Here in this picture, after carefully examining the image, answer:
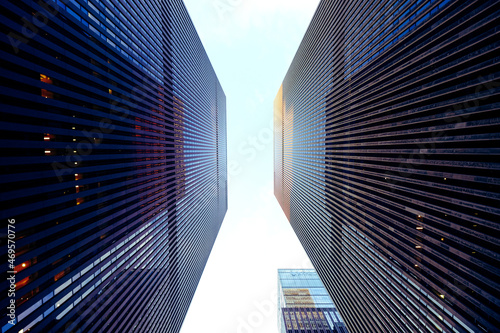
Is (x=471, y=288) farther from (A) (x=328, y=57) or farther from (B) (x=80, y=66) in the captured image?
(A) (x=328, y=57)

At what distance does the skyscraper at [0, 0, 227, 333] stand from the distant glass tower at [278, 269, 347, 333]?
46.0 m

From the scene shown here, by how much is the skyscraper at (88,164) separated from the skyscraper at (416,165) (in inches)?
1915

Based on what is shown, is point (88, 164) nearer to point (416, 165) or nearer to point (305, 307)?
point (416, 165)

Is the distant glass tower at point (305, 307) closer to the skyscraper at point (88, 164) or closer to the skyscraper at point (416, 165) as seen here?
the skyscraper at point (416, 165)

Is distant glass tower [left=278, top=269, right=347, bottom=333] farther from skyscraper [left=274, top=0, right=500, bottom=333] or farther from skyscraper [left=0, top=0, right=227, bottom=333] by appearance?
skyscraper [left=0, top=0, right=227, bottom=333]

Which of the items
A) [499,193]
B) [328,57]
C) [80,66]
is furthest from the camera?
[328,57]

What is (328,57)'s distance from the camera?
6066 cm

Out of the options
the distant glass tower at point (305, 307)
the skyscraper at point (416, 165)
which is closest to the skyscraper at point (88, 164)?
the distant glass tower at point (305, 307)

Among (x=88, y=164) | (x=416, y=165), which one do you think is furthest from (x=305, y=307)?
(x=88, y=164)

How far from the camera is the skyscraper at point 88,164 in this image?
62.5 ft

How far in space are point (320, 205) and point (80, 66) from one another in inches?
2890

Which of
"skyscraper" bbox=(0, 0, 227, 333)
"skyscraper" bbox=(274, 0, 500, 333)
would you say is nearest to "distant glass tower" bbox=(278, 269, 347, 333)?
"skyscraper" bbox=(274, 0, 500, 333)

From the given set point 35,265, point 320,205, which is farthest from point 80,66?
point 320,205

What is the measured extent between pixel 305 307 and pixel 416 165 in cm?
7556
